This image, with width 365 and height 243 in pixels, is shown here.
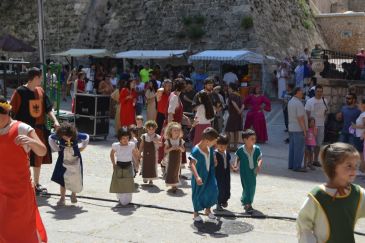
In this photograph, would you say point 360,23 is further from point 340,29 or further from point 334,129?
point 334,129

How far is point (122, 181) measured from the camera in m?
6.91

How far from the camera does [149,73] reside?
19.8m

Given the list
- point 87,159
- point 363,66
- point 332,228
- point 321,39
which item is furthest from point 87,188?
point 321,39

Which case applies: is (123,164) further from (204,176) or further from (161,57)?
Result: (161,57)

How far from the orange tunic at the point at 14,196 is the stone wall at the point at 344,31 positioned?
972 inches

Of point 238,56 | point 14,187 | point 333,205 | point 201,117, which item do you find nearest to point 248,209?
point 201,117

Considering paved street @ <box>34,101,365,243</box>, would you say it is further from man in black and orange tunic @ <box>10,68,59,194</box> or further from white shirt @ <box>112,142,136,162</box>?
man in black and orange tunic @ <box>10,68,59,194</box>

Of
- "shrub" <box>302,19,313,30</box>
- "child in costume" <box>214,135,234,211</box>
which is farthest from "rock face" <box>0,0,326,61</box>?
"child in costume" <box>214,135,234,211</box>

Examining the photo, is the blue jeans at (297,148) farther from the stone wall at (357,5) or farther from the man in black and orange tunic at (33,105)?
the stone wall at (357,5)

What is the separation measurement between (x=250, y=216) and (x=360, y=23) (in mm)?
22730

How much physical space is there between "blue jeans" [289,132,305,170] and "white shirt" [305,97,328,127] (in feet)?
2.39

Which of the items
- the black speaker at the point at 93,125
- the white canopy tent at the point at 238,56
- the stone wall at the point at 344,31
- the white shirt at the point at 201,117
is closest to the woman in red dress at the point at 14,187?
the white shirt at the point at 201,117

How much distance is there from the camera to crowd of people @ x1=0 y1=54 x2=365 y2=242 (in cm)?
323

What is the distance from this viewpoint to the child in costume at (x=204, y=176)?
6.16 meters
